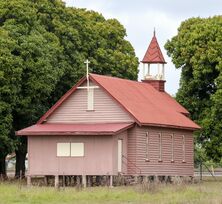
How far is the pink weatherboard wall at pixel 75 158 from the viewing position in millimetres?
48062

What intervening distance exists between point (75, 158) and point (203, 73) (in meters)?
16.0

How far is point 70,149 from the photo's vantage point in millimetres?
49156

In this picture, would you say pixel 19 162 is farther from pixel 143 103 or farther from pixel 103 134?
pixel 103 134

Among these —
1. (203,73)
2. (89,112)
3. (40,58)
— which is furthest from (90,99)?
(203,73)

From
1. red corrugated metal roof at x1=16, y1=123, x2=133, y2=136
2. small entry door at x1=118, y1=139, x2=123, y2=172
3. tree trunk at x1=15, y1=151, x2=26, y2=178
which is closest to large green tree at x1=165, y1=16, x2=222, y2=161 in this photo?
small entry door at x1=118, y1=139, x2=123, y2=172

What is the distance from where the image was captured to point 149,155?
5144 cm

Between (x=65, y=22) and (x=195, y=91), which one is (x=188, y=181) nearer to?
(x=195, y=91)

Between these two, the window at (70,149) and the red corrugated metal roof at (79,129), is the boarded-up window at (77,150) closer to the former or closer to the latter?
the window at (70,149)

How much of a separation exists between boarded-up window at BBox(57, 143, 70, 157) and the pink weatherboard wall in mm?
214

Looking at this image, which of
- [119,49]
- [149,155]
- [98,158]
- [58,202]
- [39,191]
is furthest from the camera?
[119,49]

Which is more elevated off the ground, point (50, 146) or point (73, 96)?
point (73, 96)

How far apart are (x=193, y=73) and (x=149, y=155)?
12090 millimetres

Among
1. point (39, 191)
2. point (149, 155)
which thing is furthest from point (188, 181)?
point (39, 191)

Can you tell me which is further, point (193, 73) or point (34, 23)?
point (193, 73)
